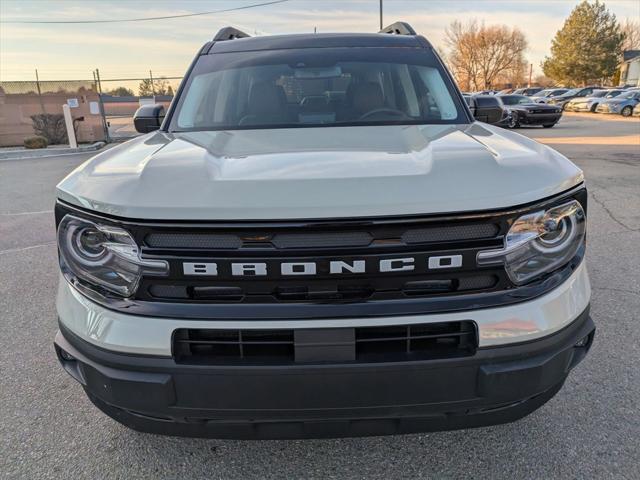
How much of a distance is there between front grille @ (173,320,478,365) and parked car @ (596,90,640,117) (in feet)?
105

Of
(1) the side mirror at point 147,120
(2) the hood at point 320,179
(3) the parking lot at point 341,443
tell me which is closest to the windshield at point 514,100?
(3) the parking lot at point 341,443

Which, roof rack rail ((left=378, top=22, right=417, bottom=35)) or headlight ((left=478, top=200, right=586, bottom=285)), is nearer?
headlight ((left=478, top=200, right=586, bottom=285))

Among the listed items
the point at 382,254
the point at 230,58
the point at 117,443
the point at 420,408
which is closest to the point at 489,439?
the point at 420,408

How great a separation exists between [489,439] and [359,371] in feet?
3.46

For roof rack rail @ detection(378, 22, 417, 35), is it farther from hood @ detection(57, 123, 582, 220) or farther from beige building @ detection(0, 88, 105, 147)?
beige building @ detection(0, 88, 105, 147)

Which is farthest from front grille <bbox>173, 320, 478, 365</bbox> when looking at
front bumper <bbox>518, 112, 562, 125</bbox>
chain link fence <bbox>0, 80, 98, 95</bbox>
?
front bumper <bbox>518, 112, 562, 125</bbox>

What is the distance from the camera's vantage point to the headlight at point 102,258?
1598mm

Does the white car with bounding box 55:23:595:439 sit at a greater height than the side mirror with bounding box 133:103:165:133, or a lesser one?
lesser

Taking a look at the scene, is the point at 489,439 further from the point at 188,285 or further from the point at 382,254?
the point at 188,285

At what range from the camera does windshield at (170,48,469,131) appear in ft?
9.18

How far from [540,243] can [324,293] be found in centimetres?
74

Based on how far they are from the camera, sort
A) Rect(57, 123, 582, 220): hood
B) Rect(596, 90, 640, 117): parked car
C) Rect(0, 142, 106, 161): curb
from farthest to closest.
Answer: Rect(596, 90, 640, 117): parked car → Rect(0, 142, 106, 161): curb → Rect(57, 123, 582, 220): hood

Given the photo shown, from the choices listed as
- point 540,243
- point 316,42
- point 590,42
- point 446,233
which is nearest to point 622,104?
point 316,42

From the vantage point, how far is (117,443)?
2.26 m
